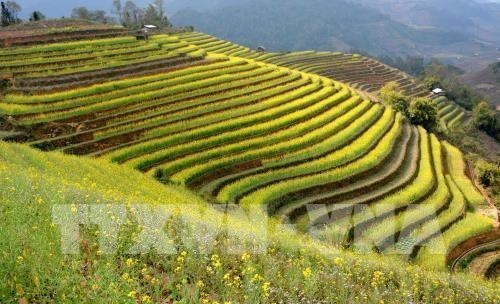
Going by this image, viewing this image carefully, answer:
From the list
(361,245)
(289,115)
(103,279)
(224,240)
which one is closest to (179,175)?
(361,245)

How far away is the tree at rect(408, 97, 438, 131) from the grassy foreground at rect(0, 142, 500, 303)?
40.3 meters

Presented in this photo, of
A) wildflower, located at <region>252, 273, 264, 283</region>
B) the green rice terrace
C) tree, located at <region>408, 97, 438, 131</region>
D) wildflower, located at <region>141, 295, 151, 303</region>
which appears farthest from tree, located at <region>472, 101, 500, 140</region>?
wildflower, located at <region>141, 295, 151, 303</region>

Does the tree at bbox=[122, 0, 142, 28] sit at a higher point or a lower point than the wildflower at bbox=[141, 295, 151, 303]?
lower

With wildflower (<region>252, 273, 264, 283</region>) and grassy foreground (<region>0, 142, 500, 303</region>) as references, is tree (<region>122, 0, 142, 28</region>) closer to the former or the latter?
grassy foreground (<region>0, 142, 500, 303</region>)

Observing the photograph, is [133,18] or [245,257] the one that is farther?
[133,18]

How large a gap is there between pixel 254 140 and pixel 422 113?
26712mm

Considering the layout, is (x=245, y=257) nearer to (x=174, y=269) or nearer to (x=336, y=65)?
(x=174, y=269)

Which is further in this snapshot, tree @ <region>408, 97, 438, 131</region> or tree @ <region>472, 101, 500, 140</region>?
tree @ <region>472, 101, 500, 140</region>

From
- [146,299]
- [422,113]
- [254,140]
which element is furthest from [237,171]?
[422,113]

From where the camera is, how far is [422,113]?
50.8 metres

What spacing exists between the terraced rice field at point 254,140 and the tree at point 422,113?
18.3 ft

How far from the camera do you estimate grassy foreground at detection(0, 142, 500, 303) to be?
6441mm

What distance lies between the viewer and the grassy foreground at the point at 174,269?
6.44 meters

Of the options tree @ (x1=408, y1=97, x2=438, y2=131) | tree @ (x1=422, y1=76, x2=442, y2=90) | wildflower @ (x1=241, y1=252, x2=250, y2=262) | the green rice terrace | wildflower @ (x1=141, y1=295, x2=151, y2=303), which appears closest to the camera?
wildflower @ (x1=141, y1=295, x2=151, y2=303)
